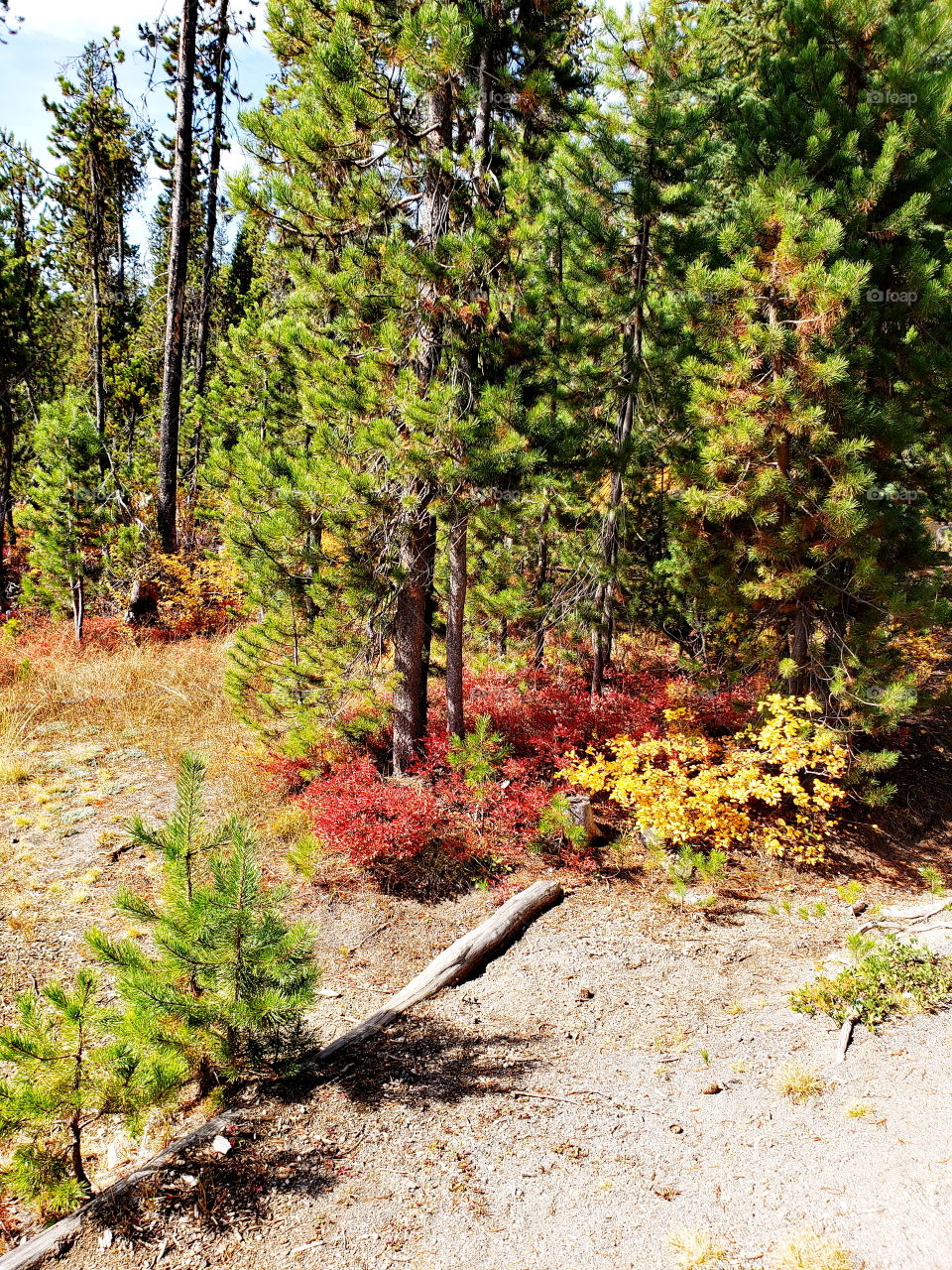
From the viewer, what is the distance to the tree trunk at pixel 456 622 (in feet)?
22.1

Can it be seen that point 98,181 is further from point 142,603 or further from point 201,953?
point 201,953

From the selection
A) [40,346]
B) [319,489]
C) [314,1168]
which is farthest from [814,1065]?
[40,346]

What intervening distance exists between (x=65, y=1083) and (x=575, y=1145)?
2.28 metres

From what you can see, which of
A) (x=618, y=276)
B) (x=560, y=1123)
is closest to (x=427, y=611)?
(x=618, y=276)

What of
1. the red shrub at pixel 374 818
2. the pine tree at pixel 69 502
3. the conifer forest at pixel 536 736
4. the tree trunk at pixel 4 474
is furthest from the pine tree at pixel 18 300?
the red shrub at pixel 374 818

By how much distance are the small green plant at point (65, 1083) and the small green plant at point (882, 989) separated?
370 centimetres

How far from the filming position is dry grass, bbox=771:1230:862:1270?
8.34ft

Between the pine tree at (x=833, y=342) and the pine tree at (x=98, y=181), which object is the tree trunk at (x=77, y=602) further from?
the pine tree at (x=833, y=342)

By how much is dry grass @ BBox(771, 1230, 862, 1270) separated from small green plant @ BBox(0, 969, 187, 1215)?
245 cm

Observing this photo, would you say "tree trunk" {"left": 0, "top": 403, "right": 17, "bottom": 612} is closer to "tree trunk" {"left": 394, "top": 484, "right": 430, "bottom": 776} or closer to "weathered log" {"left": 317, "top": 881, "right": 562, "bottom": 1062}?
"tree trunk" {"left": 394, "top": 484, "right": 430, "bottom": 776}

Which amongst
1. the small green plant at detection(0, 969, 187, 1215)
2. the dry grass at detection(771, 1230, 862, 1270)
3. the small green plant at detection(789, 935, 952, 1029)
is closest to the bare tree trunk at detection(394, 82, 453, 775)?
the small green plant at detection(789, 935, 952, 1029)

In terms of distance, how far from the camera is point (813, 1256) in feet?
8.52

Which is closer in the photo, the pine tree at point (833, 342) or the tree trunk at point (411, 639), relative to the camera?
the pine tree at point (833, 342)

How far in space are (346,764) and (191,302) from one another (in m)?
27.8
